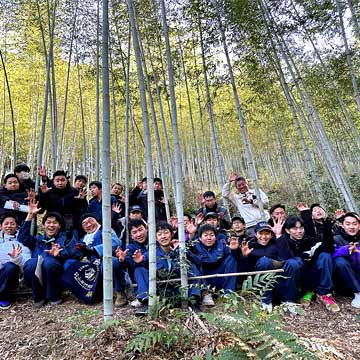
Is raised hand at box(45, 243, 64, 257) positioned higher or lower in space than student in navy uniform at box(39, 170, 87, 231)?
lower

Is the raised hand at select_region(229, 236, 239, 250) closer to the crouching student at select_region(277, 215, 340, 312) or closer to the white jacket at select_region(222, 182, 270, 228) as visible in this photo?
the crouching student at select_region(277, 215, 340, 312)

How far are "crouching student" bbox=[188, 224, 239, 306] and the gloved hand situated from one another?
3.37 feet

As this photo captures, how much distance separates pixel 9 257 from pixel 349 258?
3564 millimetres

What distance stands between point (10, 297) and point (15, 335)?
75 centimetres

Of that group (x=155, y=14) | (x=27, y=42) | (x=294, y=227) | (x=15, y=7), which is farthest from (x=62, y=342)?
(x=27, y=42)

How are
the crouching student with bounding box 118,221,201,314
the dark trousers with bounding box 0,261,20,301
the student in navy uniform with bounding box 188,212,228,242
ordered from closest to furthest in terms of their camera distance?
the crouching student with bounding box 118,221,201,314 < the dark trousers with bounding box 0,261,20,301 < the student in navy uniform with bounding box 188,212,228,242

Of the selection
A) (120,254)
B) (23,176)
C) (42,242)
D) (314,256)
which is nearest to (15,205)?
(23,176)

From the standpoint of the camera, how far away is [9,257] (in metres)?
3.37

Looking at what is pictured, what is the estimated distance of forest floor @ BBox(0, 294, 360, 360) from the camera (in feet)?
7.02

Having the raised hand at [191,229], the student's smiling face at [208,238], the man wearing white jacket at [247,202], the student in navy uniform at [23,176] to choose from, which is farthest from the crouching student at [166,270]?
the student in navy uniform at [23,176]

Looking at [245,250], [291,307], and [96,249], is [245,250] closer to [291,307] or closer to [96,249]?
[291,307]

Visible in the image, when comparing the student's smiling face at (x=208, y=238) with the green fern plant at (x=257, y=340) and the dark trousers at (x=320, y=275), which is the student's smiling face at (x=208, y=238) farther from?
the green fern plant at (x=257, y=340)

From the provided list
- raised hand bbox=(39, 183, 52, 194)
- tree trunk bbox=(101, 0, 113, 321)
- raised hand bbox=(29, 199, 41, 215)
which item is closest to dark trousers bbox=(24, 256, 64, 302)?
raised hand bbox=(29, 199, 41, 215)

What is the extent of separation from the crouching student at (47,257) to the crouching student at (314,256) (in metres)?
2.31
